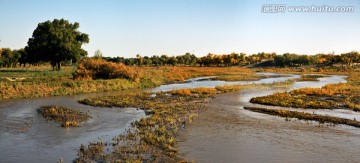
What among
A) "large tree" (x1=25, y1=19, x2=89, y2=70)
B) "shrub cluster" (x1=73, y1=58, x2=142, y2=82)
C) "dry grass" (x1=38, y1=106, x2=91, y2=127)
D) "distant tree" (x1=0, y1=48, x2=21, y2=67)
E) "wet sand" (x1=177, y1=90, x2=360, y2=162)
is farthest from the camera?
"distant tree" (x1=0, y1=48, x2=21, y2=67)

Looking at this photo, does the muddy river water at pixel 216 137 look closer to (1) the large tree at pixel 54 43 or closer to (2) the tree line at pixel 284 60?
(1) the large tree at pixel 54 43

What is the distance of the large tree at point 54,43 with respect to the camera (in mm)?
66812

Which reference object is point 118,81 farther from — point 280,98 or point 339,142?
point 339,142

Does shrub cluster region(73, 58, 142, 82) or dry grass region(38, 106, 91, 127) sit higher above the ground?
shrub cluster region(73, 58, 142, 82)

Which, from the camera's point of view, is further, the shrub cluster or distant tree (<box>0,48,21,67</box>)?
distant tree (<box>0,48,21,67</box>)

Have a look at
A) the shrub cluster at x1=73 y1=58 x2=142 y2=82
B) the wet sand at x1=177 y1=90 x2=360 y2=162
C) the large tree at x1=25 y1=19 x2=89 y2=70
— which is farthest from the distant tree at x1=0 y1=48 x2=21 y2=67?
the wet sand at x1=177 y1=90 x2=360 y2=162

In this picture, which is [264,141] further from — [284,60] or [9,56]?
[284,60]

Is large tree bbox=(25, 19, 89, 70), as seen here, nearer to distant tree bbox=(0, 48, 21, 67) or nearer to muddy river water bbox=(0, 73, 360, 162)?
muddy river water bbox=(0, 73, 360, 162)

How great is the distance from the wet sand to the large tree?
47515 mm

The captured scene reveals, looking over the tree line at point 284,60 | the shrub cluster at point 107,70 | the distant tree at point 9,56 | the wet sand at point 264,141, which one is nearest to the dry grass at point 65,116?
the wet sand at point 264,141

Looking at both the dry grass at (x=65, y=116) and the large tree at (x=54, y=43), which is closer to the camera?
the dry grass at (x=65, y=116)

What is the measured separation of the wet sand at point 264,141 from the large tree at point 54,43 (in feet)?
156

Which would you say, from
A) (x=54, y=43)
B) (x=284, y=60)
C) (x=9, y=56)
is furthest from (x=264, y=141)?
(x=284, y=60)

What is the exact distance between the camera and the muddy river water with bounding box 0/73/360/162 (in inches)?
655
